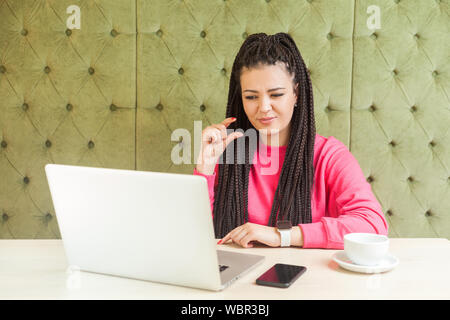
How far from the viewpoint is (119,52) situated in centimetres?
176

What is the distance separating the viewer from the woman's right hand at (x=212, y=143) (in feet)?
4.35

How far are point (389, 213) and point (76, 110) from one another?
4.64 feet

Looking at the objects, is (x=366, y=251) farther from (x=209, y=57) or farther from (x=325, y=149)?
(x=209, y=57)

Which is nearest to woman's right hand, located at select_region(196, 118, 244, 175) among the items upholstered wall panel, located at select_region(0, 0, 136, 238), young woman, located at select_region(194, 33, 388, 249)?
young woman, located at select_region(194, 33, 388, 249)

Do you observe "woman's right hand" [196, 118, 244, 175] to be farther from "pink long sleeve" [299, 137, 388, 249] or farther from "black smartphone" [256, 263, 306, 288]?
"black smartphone" [256, 263, 306, 288]

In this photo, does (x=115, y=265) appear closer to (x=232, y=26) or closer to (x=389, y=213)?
(x=232, y=26)

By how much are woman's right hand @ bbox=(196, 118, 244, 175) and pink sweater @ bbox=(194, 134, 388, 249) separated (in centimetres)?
6

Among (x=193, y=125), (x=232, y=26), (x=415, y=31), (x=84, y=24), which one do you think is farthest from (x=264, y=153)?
(x=84, y=24)

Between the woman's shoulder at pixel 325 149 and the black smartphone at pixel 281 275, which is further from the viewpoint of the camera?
the woman's shoulder at pixel 325 149

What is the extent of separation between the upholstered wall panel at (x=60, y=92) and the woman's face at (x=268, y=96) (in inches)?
23.1

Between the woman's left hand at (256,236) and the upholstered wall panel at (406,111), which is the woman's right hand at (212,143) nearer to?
the woman's left hand at (256,236)

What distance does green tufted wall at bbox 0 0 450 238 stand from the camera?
1706 mm

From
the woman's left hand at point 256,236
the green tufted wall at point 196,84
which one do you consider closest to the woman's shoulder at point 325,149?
the green tufted wall at point 196,84

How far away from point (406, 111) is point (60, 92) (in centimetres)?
146
